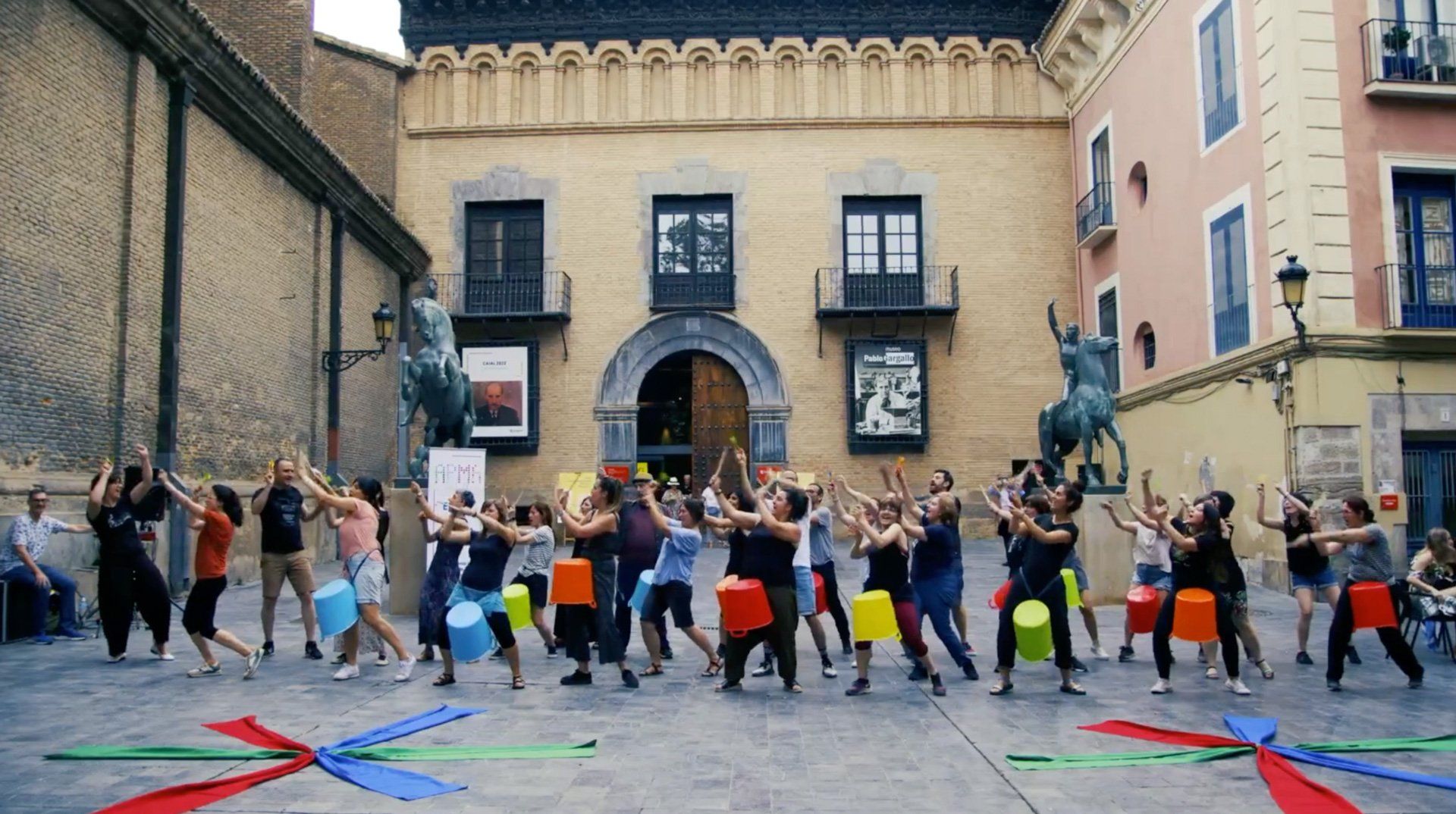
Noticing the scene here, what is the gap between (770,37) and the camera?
26.0 meters

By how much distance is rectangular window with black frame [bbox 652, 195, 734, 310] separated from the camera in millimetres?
25578

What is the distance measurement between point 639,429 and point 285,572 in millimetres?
16426

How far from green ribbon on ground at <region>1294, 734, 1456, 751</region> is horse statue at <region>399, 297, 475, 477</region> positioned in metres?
10.4

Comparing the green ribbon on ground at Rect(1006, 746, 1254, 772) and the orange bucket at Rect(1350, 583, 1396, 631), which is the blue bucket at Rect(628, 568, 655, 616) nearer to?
the green ribbon on ground at Rect(1006, 746, 1254, 772)

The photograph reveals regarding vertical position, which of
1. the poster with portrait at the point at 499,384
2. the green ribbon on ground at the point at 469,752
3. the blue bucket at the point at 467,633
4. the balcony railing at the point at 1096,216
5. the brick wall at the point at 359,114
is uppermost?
the brick wall at the point at 359,114

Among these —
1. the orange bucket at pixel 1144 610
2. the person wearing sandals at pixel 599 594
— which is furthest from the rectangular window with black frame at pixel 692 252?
the orange bucket at pixel 1144 610

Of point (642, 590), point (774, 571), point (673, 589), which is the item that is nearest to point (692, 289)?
point (642, 590)

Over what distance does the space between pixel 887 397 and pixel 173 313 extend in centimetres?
1474

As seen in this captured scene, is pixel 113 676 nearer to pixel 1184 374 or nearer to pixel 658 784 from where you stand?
pixel 658 784

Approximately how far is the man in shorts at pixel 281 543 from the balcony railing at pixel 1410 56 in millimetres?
14504

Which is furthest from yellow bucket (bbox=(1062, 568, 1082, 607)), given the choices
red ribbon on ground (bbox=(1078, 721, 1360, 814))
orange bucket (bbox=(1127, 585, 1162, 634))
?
red ribbon on ground (bbox=(1078, 721, 1360, 814))

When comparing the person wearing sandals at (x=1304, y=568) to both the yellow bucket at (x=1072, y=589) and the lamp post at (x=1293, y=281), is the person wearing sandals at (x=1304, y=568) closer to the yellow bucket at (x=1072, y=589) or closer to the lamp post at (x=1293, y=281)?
the yellow bucket at (x=1072, y=589)

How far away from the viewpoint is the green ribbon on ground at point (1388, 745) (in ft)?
21.3

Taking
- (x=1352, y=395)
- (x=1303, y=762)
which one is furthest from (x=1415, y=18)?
(x=1303, y=762)
